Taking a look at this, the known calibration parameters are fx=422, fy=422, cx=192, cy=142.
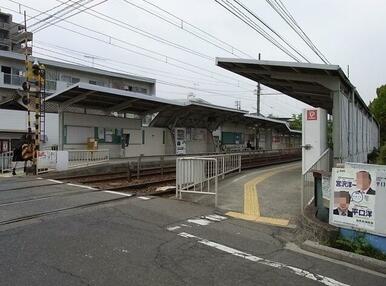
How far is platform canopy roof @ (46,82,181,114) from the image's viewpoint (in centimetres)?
2022

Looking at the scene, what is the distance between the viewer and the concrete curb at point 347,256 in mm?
6145

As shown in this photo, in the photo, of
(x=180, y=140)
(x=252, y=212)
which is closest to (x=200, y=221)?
(x=252, y=212)

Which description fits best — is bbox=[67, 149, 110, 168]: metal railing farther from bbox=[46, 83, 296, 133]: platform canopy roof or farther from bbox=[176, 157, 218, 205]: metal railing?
bbox=[176, 157, 218, 205]: metal railing

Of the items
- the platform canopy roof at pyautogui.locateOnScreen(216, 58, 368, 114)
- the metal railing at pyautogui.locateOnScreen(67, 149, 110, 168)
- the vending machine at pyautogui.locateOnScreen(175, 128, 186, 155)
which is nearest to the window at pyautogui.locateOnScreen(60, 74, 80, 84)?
the vending machine at pyautogui.locateOnScreen(175, 128, 186, 155)

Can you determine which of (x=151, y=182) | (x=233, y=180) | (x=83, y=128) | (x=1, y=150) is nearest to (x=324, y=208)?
(x=233, y=180)

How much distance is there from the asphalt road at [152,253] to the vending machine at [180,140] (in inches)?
818

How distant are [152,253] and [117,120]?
19559 mm

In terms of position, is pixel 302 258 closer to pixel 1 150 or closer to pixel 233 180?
pixel 233 180

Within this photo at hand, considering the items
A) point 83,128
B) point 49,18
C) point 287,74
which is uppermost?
point 49,18

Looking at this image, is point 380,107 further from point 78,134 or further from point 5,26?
point 5,26

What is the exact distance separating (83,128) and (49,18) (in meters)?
6.65

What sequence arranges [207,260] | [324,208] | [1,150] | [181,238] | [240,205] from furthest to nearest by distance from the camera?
1. [1,150]
2. [240,205]
3. [324,208]
4. [181,238]
5. [207,260]

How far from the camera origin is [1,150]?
2661cm

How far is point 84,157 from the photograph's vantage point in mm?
20672
